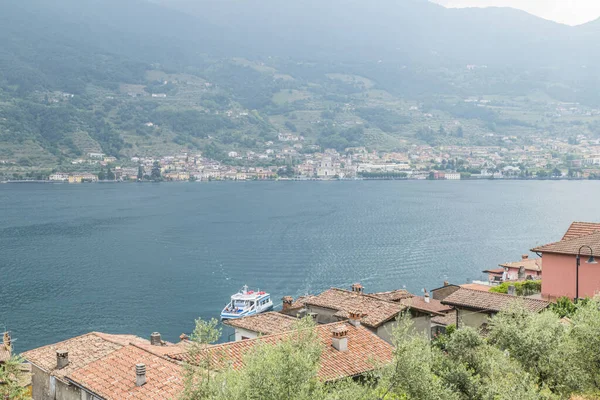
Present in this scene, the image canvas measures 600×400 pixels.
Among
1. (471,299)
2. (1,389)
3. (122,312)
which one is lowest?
(122,312)

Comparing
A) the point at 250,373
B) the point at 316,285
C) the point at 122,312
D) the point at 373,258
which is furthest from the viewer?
the point at 373,258

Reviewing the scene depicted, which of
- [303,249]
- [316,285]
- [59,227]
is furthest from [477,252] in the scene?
[59,227]

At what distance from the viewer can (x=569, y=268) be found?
73.8 ft

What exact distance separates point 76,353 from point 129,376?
4121mm

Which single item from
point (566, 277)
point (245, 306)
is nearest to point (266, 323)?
point (566, 277)

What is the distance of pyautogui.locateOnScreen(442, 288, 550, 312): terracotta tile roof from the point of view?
2025cm

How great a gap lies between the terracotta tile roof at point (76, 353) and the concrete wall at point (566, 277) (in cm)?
1490

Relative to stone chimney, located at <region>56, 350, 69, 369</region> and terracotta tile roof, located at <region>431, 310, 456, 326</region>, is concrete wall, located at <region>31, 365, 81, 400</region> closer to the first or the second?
stone chimney, located at <region>56, 350, 69, 369</region>

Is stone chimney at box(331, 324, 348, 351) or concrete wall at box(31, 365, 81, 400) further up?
stone chimney at box(331, 324, 348, 351)

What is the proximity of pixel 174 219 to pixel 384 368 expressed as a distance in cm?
9734

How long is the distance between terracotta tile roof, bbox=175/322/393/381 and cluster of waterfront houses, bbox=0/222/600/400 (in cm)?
3

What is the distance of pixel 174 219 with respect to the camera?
106 metres

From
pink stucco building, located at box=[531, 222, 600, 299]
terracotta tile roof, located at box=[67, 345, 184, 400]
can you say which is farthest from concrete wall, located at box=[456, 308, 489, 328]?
terracotta tile roof, located at box=[67, 345, 184, 400]

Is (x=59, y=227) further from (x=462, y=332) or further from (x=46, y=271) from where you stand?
(x=462, y=332)
